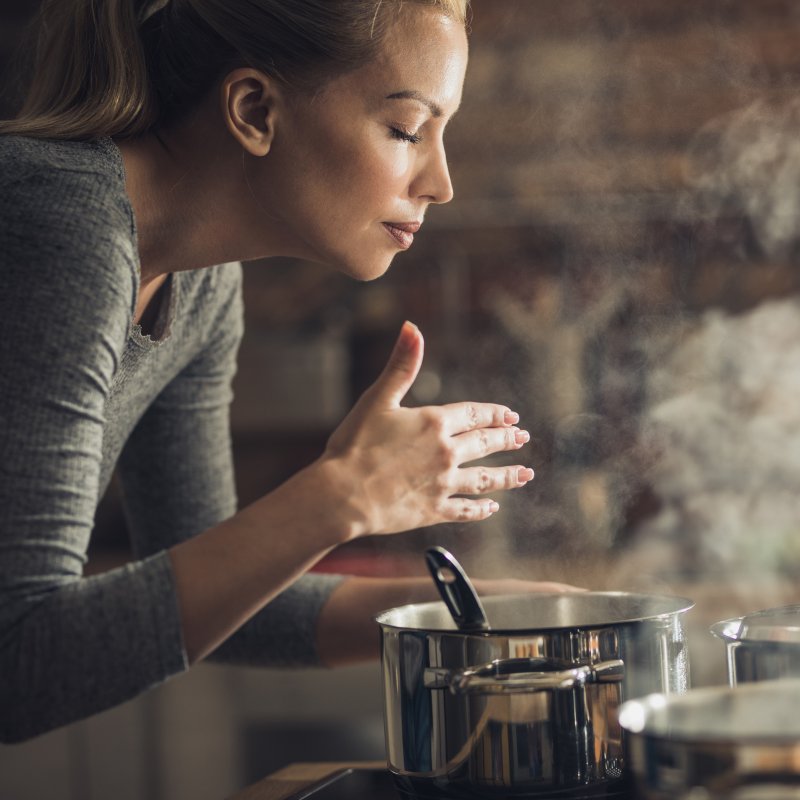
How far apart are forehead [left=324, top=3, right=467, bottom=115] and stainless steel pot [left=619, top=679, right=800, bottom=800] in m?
0.58

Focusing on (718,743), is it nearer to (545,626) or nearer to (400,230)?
(545,626)

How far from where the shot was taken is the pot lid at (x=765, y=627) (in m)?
0.64

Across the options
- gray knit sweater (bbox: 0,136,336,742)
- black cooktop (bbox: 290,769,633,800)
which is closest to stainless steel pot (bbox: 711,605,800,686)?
black cooktop (bbox: 290,769,633,800)

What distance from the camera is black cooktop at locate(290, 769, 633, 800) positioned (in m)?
0.65

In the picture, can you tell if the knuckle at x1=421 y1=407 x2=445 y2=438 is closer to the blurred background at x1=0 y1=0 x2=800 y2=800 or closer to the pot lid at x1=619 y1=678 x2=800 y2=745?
the pot lid at x1=619 y1=678 x2=800 y2=745

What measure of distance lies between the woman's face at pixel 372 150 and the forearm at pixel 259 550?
0.31 metres

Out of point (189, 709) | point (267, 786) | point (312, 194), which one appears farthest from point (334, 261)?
point (189, 709)

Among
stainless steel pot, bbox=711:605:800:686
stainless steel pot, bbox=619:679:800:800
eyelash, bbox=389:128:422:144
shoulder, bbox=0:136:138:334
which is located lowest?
stainless steel pot, bbox=619:679:800:800

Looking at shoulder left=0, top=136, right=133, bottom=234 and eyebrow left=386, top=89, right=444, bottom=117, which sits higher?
eyebrow left=386, top=89, right=444, bottom=117

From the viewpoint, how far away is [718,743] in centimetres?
47

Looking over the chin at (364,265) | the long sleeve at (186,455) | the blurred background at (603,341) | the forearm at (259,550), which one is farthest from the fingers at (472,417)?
the blurred background at (603,341)

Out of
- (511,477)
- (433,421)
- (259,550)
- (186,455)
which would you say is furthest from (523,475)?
(186,455)

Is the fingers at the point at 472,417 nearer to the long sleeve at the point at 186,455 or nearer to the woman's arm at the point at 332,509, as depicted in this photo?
the woman's arm at the point at 332,509

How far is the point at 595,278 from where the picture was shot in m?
2.94
